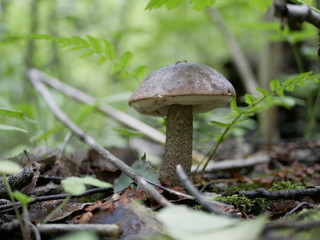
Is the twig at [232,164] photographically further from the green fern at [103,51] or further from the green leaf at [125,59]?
the green leaf at [125,59]

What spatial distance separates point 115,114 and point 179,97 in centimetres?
236

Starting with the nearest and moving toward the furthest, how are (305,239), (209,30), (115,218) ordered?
(305,239), (115,218), (209,30)

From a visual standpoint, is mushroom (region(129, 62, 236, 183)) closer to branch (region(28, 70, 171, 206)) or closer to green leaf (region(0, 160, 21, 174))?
branch (region(28, 70, 171, 206))

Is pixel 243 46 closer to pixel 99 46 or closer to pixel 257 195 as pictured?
pixel 99 46

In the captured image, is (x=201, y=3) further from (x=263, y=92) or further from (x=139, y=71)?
(x=139, y=71)

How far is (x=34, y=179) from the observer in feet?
5.73

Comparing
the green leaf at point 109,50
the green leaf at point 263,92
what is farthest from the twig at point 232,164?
the green leaf at point 109,50

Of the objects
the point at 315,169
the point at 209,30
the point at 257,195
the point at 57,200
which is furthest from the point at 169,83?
the point at 209,30

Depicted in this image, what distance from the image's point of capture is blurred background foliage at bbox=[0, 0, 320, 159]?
148 inches

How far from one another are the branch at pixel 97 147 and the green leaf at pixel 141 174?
0.38 ft

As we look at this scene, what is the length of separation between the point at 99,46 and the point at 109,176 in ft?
3.73

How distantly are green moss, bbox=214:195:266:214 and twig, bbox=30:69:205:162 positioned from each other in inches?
47.3

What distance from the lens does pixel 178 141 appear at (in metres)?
2.12

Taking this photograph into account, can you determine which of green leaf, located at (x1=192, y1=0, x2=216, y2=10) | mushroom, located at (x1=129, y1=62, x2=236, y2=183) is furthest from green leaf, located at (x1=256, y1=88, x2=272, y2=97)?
green leaf, located at (x1=192, y1=0, x2=216, y2=10)
